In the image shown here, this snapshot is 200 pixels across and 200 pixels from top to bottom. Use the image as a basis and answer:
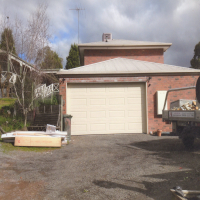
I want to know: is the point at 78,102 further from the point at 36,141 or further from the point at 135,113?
the point at 36,141

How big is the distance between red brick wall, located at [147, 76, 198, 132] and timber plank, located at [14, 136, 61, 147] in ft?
15.9

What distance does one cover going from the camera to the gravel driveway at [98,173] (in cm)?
355

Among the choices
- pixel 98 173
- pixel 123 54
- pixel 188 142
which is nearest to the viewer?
pixel 98 173

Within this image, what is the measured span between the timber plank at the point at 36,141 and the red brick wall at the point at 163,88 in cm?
Answer: 484

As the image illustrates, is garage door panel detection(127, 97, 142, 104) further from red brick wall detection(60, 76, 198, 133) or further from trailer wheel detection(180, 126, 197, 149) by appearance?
trailer wheel detection(180, 126, 197, 149)

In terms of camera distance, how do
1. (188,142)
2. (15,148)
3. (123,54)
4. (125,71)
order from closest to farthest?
(188,142)
(15,148)
(125,71)
(123,54)

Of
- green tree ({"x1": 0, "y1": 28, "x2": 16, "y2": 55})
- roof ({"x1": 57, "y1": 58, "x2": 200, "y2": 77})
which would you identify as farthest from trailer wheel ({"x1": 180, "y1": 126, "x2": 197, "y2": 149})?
green tree ({"x1": 0, "y1": 28, "x2": 16, "y2": 55})

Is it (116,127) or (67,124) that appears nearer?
(67,124)

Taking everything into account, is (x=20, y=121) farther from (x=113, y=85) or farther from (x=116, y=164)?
(x=116, y=164)

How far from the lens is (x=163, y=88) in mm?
10281

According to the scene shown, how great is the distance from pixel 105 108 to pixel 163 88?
9.35 ft

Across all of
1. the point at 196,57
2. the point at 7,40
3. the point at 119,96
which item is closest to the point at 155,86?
the point at 119,96

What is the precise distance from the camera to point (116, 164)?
16.9 ft

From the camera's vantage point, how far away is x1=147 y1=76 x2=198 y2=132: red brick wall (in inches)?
400
